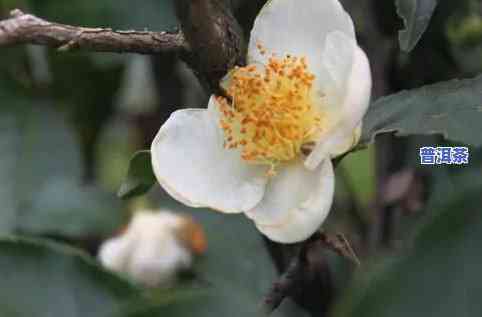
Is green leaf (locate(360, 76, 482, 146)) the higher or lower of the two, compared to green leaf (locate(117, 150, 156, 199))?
higher

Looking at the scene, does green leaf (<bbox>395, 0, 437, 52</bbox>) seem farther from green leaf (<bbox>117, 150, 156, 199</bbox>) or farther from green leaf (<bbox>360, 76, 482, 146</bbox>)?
green leaf (<bbox>117, 150, 156, 199</bbox>)

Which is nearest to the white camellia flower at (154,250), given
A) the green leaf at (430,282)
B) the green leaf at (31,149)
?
the green leaf at (31,149)

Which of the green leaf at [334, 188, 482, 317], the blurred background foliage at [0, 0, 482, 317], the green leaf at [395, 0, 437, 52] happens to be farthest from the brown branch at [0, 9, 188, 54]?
the green leaf at [334, 188, 482, 317]

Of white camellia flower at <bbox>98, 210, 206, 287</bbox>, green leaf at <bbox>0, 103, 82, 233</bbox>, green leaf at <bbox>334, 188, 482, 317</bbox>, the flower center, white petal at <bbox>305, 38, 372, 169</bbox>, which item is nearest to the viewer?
green leaf at <bbox>334, 188, 482, 317</bbox>

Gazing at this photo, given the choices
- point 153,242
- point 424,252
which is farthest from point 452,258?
point 153,242

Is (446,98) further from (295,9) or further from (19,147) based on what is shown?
(19,147)

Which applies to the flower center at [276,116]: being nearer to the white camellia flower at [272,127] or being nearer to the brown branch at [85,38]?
the white camellia flower at [272,127]

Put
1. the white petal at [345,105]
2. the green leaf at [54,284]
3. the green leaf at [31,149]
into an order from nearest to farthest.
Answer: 1. the green leaf at [54,284]
2. the white petal at [345,105]
3. the green leaf at [31,149]
